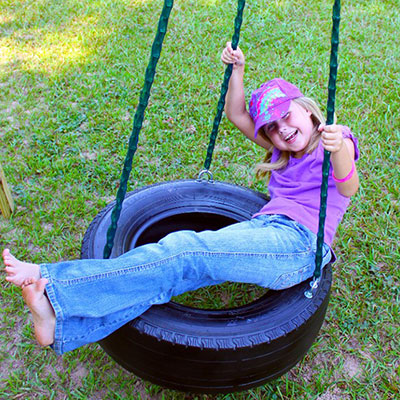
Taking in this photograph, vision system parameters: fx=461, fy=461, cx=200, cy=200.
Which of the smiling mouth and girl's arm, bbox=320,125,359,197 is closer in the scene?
girl's arm, bbox=320,125,359,197

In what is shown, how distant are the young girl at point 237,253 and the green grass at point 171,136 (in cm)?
60

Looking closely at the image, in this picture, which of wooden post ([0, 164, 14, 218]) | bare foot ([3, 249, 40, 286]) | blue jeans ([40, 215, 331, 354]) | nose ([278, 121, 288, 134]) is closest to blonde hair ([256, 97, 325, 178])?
nose ([278, 121, 288, 134])

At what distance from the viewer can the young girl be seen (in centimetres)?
158

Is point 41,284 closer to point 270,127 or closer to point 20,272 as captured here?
point 20,272

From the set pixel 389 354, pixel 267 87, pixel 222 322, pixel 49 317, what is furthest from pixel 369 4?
pixel 49 317

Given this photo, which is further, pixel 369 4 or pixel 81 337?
pixel 369 4

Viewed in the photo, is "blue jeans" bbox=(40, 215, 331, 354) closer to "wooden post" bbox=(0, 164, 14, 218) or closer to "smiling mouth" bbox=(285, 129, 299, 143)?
"smiling mouth" bbox=(285, 129, 299, 143)

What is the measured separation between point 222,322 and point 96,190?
1.70 metres

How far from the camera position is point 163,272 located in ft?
5.57

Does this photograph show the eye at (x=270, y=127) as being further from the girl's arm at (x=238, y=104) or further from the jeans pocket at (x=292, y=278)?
the jeans pocket at (x=292, y=278)

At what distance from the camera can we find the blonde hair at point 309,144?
211 centimetres

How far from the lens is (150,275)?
1672 mm

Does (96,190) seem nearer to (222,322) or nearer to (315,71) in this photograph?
(222,322)

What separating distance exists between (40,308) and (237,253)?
2.42 ft
